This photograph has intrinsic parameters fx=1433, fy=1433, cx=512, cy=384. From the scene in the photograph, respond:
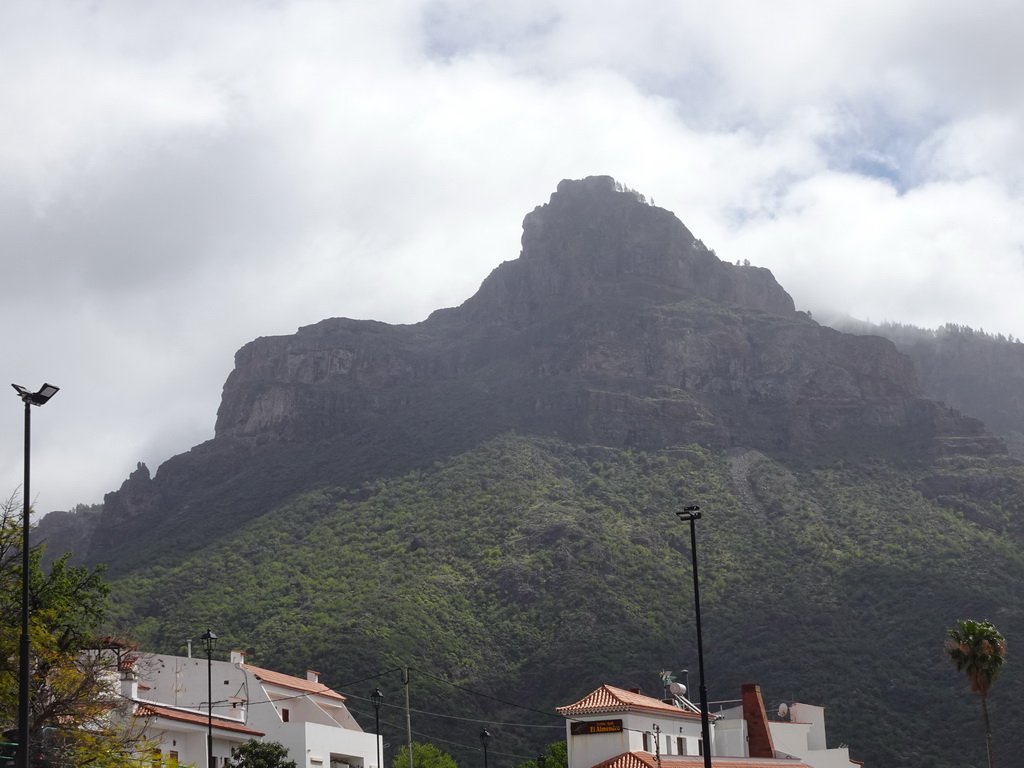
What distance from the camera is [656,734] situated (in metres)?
59.9

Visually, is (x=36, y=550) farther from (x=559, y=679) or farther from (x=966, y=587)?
(x=966, y=587)

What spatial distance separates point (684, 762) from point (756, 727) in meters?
13.5

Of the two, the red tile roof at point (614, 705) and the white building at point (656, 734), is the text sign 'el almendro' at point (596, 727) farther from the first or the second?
the red tile roof at point (614, 705)

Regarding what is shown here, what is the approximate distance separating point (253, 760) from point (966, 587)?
89489 millimetres

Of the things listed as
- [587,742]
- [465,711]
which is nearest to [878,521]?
[465,711]

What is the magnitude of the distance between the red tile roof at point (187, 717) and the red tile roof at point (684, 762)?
51.2 feet

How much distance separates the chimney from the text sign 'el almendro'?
12.2 meters

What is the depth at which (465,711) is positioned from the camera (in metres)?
118

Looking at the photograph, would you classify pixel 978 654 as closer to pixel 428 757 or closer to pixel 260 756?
pixel 260 756

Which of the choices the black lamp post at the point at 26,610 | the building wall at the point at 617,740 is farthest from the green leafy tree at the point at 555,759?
the black lamp post at the point at 26,610

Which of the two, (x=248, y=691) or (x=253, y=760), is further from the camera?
(x=248, y=691)

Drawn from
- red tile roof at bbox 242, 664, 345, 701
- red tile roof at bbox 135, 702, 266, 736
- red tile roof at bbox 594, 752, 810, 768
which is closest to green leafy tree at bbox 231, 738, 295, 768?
red tile roof at bbox 135, 702, 266, 736

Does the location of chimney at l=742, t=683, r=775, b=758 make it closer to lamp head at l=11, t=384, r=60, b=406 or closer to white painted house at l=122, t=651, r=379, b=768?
white painted house at l=122, t=651, r=379, b=768

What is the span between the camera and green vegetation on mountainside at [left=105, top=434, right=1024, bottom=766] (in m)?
117
